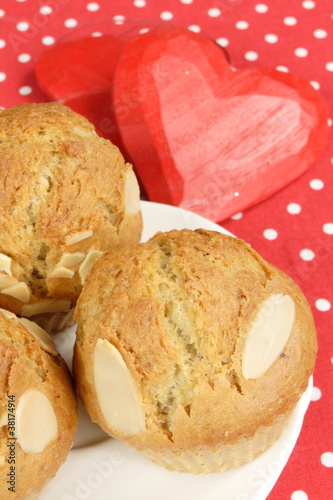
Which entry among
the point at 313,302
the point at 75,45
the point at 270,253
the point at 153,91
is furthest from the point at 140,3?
the point at 313,302

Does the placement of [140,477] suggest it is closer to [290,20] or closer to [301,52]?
[301,52]

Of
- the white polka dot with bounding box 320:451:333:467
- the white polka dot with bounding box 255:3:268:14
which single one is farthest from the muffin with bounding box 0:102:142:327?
the white polka dot with bounding box 255:3:268:14

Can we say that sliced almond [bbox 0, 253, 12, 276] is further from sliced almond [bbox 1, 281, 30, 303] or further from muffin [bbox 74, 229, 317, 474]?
muffin [bbox 74, 229, 317, 474]

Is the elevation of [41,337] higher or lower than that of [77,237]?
lower

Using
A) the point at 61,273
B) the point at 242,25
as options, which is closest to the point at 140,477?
the point at 61,273

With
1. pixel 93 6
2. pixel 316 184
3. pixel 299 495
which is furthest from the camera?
pixel 93 6

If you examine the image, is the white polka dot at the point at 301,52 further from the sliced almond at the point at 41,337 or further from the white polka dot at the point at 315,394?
the sliced almond at the point at 41,337
